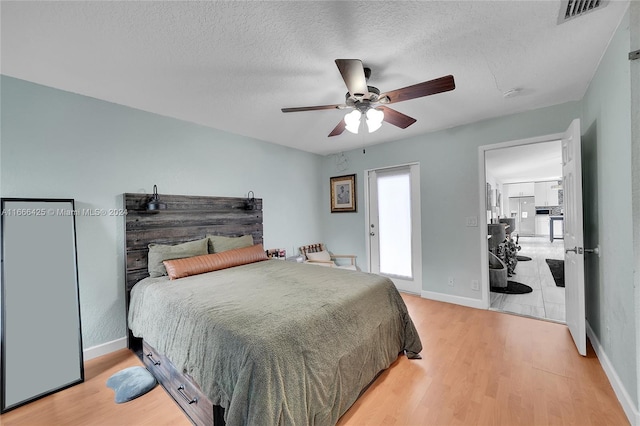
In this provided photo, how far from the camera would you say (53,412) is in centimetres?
178

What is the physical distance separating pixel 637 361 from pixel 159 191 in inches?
159

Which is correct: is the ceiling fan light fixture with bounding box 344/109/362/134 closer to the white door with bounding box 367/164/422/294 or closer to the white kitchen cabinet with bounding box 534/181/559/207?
the white door with bounding box 367/164/422/294

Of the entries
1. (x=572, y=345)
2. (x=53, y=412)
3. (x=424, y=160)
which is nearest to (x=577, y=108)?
(x=424, y=160)

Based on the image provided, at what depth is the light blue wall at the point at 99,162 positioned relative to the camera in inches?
83.3

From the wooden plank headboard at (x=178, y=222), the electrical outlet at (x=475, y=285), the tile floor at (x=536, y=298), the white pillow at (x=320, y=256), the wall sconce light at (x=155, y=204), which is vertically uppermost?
the wall sconce light at (x=155, y=204)

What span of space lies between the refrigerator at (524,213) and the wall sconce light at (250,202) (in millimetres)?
12030

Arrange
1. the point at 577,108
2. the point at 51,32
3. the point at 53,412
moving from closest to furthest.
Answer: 1. the point at 51,32
2. the point at 53,412
3. the point at 577,108

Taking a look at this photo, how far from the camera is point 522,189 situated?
36.2ft

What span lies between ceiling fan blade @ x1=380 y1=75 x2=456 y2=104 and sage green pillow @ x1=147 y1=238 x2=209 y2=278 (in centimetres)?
242

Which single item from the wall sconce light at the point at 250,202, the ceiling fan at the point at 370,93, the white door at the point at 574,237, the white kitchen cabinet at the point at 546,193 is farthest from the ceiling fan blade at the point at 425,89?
the white kitchen cabinet at the point at 546,193

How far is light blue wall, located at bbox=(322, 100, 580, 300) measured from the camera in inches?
123

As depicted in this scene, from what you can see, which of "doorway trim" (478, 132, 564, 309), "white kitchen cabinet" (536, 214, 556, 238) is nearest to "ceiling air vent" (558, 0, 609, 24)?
Result: "doorway trim" (478, 132, 564, 309)

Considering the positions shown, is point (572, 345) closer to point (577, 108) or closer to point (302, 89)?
point (577, 108)

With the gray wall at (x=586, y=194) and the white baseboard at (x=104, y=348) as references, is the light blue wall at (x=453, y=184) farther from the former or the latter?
the white baseboard at (x=104, y=348)
